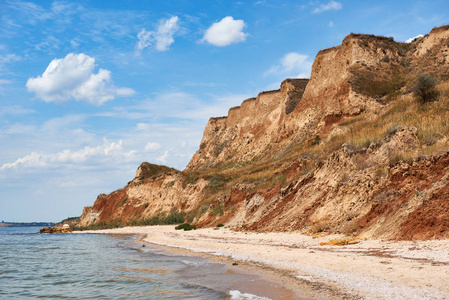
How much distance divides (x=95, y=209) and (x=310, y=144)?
48.6 metres

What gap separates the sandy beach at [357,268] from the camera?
756 cm

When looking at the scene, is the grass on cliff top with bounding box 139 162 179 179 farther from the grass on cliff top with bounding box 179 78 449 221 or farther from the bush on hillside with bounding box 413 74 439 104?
the bush on hillside with bounding box 413 74 439 104

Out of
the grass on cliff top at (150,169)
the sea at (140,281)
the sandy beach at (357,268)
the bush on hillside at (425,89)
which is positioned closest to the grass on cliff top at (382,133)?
the bush on hillside at (425,89)

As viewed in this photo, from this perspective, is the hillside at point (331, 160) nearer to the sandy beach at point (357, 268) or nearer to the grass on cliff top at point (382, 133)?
the grass on cliff top at point (382, 133)

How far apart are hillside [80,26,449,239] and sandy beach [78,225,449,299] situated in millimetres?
1789

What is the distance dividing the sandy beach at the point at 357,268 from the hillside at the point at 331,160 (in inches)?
70.4

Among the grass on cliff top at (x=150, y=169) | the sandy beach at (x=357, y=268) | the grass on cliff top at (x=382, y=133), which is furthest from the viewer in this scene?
the grass on cliff top at (x=150, y=169)

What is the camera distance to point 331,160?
22.5 m

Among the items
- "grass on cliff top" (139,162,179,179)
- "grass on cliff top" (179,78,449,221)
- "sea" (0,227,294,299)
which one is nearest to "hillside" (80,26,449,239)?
"grass on cliff top" (179,78,449,221)

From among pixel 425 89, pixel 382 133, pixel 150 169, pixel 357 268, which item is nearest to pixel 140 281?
pixel 357 268

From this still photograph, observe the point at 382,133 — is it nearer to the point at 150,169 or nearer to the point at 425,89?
the point at 425,89

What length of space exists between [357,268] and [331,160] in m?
13.4

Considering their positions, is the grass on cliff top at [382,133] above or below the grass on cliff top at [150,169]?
below

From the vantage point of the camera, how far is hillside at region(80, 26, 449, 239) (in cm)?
1584
